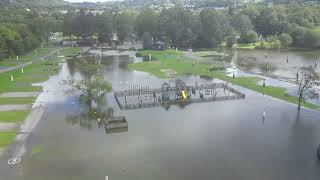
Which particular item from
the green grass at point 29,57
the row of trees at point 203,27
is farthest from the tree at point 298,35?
the green grass at point 29,57

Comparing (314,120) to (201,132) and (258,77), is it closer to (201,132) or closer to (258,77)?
(201,132)

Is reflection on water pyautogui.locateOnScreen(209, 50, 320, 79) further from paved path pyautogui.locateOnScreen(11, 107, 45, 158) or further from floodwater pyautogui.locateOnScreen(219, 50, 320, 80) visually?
paved path pyautogui.locateOnScreen(11, 107, 45, 158)

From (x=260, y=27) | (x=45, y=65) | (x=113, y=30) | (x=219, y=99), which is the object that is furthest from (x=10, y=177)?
(x=260, y=27)

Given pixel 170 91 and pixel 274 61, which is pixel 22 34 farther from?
pixel 274 61

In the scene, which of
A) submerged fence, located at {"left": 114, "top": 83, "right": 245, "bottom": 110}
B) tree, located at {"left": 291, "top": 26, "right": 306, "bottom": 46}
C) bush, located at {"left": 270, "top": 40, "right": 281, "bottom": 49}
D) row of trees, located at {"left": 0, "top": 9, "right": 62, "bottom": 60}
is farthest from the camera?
tree, located at {"left": 291, "top": 26, "right": 306, "bottom": 46}

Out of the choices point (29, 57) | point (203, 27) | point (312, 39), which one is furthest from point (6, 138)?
point (312, 39)


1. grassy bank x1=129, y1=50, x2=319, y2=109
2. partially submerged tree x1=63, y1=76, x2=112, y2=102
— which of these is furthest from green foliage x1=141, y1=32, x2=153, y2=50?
partially submerged tree x1=63, y1=76, x2=112, y2=102

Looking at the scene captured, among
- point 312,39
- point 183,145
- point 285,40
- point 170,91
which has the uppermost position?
point 312,39
